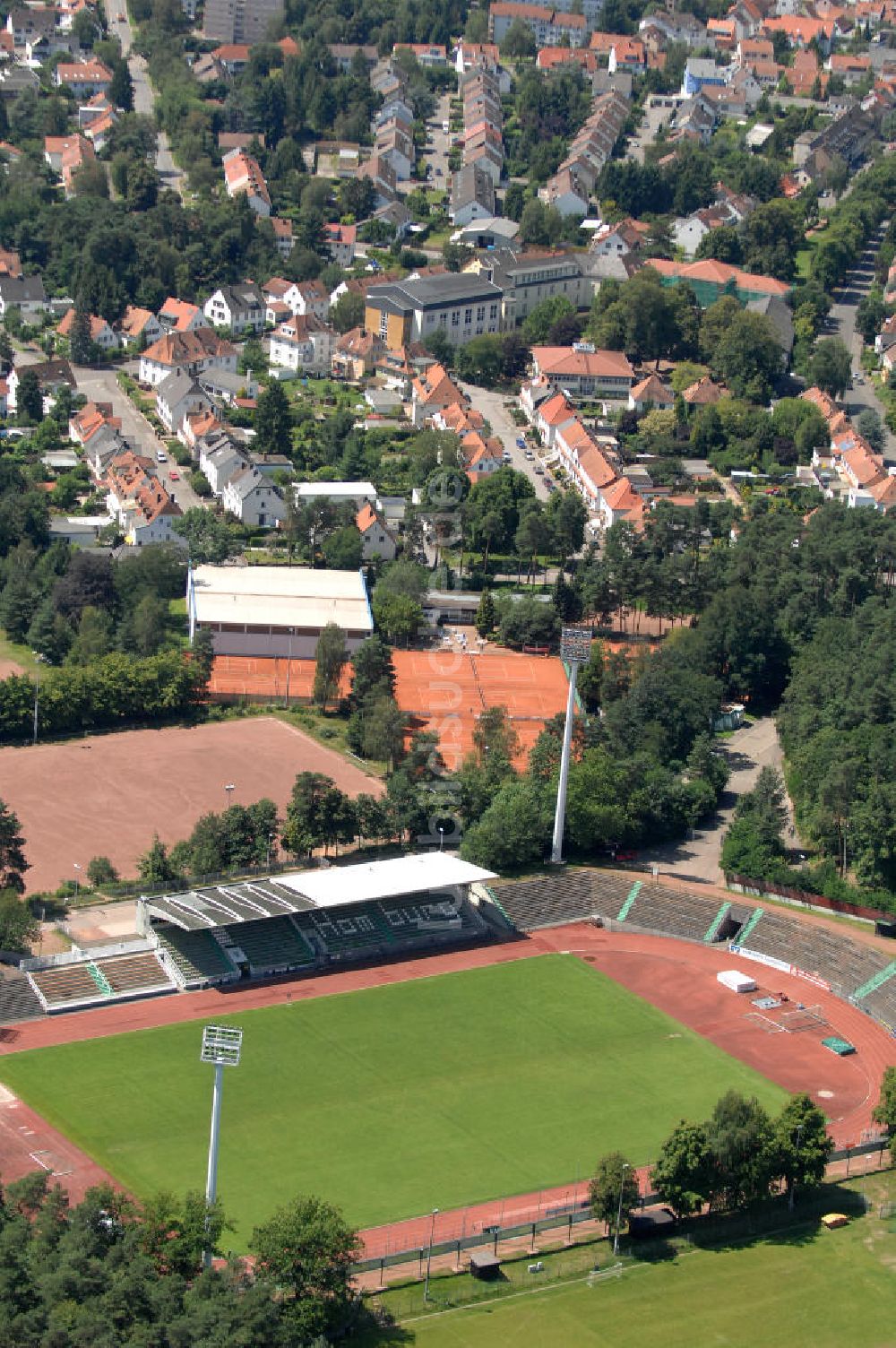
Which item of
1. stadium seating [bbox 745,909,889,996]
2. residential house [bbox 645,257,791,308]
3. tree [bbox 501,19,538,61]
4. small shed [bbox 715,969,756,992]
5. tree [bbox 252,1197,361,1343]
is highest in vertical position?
tree [bbox 501,19,538,61]

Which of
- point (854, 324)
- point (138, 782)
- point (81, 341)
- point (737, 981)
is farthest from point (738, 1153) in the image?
point (854, 324)

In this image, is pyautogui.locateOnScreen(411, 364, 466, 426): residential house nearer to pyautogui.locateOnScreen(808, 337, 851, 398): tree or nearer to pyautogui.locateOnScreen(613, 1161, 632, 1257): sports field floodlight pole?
pyautogui.locateOnScreen(808, 337, 851, 398): tree

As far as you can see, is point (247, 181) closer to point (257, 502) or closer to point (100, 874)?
point (257, 502)

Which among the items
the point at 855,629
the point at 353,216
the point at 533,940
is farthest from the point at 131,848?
the point at 353,216

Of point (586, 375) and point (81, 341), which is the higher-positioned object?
point (586, 375)

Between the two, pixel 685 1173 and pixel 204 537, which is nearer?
A: pixel 685 1173

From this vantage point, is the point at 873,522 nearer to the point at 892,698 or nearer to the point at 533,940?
the point at 892,698

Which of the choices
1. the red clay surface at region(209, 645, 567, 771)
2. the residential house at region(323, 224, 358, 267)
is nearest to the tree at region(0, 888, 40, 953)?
the red clay surface at region(209, 645, 567, 771)

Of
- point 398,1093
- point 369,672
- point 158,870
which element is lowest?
point 398,1093
